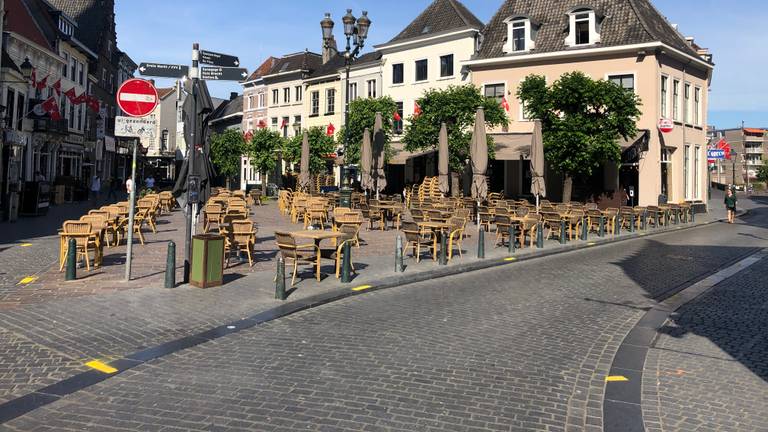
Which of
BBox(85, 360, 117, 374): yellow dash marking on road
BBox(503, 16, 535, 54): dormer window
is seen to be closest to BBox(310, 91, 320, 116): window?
BBox(503, 16, 535, 54): dormer window

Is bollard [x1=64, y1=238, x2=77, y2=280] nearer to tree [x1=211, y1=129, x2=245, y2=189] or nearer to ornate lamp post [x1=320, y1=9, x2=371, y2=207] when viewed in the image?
ornate lamp post [x1=320, y1=9, x2=371, y2=207]

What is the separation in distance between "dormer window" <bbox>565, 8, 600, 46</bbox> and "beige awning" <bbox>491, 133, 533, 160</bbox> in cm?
563

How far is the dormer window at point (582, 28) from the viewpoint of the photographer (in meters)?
30.7

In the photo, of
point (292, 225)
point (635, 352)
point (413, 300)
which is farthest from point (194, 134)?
point (292, 225)

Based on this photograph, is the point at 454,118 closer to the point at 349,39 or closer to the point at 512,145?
the point at 512,145

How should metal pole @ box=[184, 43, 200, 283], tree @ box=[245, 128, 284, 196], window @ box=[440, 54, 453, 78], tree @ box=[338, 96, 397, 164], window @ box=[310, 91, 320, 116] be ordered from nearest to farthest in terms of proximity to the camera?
metal pole @ box=[184, 43, 200, 283]
tree @ box=[338, 96, 397, 164]
window @ box=[440, 54, 453, 78]
tree @ box=[245, 128, 284, 196]
window @ box=[310, 91, 320, 116]

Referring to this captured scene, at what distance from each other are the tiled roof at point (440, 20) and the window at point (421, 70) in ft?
5.76

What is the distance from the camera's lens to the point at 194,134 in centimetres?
988

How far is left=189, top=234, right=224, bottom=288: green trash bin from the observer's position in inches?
364

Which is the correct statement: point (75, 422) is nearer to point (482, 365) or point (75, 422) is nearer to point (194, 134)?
point (482, 365)

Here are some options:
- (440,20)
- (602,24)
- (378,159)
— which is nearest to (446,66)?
(440,20)

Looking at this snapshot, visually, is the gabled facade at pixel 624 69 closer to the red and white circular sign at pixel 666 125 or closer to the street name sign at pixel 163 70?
the red and white circular sign at pixel 666 125

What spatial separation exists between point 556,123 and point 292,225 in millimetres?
13291

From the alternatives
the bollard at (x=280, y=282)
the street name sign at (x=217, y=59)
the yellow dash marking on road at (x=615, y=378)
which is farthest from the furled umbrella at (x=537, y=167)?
the yellow dash marking on road at (x=615, y=378)
